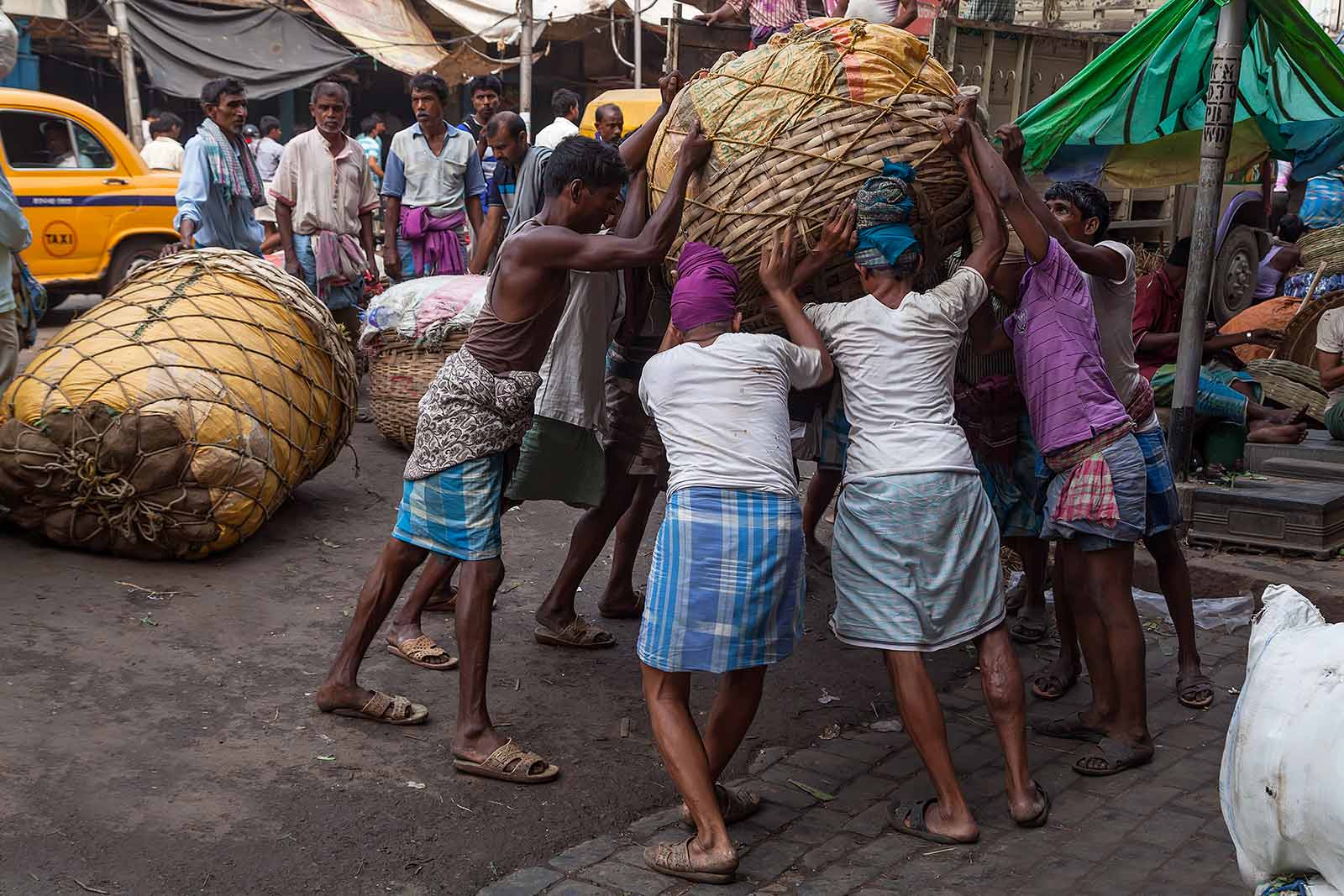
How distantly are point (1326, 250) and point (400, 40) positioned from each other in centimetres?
1151

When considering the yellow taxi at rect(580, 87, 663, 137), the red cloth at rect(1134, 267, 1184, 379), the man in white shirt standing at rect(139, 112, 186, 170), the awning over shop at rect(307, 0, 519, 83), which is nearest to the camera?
the red cloth at rect(1134, 267, 1184, 379)

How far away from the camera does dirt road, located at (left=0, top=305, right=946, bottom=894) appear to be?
124 inches

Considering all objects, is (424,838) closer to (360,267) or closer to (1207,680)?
(1207,680)

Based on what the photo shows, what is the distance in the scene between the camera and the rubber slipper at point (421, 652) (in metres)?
4.42

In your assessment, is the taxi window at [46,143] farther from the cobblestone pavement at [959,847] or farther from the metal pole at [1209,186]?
the cobblestone pavement at [959,847]

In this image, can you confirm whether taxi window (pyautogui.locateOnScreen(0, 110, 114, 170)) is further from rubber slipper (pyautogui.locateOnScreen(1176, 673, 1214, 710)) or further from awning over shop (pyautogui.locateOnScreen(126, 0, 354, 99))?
rubber slipper (pyautogui.locateOnScreen(1176, 673, 1214, 710))

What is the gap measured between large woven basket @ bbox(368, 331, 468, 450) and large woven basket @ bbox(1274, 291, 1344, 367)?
4.88m

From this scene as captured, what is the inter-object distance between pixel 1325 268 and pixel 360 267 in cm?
607

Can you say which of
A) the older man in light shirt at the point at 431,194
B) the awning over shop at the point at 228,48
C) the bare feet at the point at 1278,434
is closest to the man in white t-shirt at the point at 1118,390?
the bare feet at the point at 1278,434

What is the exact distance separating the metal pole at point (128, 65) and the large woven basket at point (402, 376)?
9598 millimetres

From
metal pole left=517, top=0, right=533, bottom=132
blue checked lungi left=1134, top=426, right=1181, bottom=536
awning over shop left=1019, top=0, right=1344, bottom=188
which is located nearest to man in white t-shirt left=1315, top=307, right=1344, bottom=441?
awning over shop left=1019, top=0, right=1344, bottom=188

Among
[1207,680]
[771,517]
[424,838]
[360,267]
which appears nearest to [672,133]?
[771,517]

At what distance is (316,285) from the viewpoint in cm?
769

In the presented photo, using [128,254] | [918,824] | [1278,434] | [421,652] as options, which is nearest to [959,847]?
[918,824]
